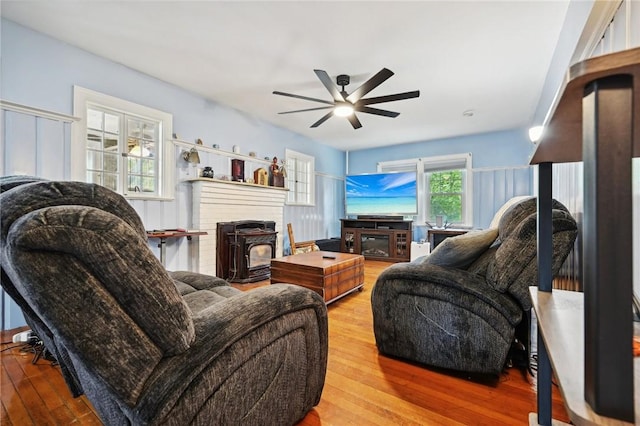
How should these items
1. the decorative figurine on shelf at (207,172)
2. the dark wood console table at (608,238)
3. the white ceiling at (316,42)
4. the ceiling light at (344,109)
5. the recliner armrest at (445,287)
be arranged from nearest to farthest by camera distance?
the dark wood console table at (608,238) → the recliner armrest at (445,287) → the white ceiling at (316,42) → the ceiling light at (344,109) → the decorative figurine on shelf at (207,172)

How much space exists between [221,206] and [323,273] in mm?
2001

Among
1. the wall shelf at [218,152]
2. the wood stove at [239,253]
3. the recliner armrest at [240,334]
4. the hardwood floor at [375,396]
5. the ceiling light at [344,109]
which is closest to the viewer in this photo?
the recliner armrest at [240,334]

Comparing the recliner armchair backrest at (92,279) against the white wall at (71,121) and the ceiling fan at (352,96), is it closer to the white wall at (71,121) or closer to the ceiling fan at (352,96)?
the ceiling fan at (352,96)

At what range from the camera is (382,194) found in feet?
20.3

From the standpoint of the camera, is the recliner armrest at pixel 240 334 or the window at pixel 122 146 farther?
the window at pixel 122 146

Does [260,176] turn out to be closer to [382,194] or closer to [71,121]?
[71,121]

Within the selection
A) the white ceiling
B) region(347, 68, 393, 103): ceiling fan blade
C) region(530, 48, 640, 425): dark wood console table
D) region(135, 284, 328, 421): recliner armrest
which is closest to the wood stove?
the white ceiling

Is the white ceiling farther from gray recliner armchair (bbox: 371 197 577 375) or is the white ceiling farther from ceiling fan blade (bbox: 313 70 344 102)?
gray recliner armchair (bbox: 371 197 577 375)

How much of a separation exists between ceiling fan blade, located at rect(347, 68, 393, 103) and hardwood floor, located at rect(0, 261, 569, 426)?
89.8 inches

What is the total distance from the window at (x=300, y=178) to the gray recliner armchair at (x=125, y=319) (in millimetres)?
4477

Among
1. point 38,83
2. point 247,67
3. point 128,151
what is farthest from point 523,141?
point 38,83

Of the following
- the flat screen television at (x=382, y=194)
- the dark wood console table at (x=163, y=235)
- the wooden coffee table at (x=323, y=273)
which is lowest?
the wooden coffee table at (x=323, y=273)

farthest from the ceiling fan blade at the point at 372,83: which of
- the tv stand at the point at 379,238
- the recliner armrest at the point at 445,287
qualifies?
the tv stand at the point at 379,238

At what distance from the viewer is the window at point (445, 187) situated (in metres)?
5.72
